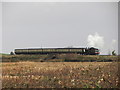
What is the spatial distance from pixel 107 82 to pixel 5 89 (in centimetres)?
566

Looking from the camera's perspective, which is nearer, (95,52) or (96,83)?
(96,83)

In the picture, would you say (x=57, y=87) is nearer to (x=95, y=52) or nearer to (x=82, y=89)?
(x=82, y=89)

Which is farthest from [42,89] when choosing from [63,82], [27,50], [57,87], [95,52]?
[27,50]

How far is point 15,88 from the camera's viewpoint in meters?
12.4

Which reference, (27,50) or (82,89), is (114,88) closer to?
(82,89)

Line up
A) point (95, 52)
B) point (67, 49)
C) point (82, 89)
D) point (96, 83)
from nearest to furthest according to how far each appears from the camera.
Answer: point (82, 89) → point (96, 83) → point (95, 52) → point (67, 49)

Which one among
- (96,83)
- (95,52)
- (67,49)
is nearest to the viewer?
(96,83)

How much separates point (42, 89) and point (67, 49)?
191ft

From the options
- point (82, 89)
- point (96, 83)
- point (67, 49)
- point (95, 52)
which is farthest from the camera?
point (67, 49)

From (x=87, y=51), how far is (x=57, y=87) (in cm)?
5427

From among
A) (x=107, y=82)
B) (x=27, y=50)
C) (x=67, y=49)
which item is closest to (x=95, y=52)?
(x=67, y=49)

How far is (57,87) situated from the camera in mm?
12359

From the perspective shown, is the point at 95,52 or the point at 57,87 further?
the point at 95,52

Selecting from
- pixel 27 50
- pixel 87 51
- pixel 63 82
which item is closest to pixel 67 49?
pixel 87 51
